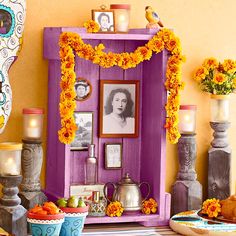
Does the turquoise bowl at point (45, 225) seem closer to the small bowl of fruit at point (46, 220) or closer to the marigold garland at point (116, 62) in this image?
the small bowl of fruit at point (46, 220)

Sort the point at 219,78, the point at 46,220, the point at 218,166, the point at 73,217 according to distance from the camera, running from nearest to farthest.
Result: the point at 46,220 < the point at 73,217 < the point at 219,78 < the point at 218,166

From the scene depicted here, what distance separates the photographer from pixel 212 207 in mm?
4906

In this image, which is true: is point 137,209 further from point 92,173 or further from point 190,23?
point 190,23

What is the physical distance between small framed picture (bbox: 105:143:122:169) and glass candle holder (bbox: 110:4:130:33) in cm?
64

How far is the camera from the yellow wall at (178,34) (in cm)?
491

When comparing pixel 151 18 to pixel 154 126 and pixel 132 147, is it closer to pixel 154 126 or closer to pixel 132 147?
pixel 154 126

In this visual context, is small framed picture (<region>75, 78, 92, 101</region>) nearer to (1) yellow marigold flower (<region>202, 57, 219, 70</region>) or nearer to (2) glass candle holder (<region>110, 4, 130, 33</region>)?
(2) glass candle holder (<region>110, 4, 130, 33</region>)

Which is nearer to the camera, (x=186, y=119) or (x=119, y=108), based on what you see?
(x=119, y=108)

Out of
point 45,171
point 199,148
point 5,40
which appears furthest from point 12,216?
point 199,148

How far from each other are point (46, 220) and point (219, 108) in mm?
1406

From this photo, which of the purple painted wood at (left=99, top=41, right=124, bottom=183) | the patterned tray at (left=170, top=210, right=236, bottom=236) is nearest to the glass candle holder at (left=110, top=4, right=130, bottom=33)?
the purple painted wood at (left=99, top=41, right=124, bottom=183)

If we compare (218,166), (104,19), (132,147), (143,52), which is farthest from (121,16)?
(218,166)

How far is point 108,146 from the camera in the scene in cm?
503

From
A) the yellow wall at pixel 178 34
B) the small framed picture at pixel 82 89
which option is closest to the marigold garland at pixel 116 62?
the small framed picture at pixel 82 89
